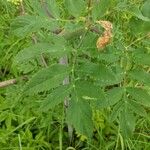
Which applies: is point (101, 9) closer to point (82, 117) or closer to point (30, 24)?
point (30, 24)

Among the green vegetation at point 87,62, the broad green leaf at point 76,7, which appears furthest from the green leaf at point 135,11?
the broad green leaf at point 76,7

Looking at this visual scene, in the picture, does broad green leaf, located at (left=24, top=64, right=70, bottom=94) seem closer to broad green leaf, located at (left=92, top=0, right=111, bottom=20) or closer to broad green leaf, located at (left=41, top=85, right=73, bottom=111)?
broad green leaf, located at (left=41, top=85, right=73, bottom=111)

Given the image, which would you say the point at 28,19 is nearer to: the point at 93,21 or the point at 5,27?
the point at 93,21

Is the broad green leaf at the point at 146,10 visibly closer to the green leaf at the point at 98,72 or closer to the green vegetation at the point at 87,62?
the green vegetation at the point at 87,62

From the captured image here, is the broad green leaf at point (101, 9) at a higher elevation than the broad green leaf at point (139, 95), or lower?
higher

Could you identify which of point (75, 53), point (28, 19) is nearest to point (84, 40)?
point (75, 53)

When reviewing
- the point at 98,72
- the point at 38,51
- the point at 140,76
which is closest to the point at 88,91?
the point at 98,72
